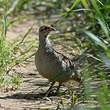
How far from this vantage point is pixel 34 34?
11.7 meters

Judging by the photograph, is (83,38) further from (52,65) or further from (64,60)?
(52,65)

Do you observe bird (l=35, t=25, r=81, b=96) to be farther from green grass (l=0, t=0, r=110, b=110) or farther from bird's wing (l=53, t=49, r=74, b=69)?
green grass (l=0, t=0, r=110, b=110)

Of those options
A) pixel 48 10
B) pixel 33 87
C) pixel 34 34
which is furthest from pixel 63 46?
pixel 48 10

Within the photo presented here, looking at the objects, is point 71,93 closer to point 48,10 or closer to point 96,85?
point 96,85

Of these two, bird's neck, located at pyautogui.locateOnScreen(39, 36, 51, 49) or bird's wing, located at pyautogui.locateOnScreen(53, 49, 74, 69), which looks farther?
bird's neck, located at pyautogui.locateOnScreen(39, 36, 51, 49)

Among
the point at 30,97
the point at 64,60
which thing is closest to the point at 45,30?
the point at 64,60

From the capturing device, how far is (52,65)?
737 cm

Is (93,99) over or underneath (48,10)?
underneath

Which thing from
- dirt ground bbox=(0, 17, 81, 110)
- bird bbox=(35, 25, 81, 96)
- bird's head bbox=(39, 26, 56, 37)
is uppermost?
bird's head bbox=(39, 26, 56, 37)

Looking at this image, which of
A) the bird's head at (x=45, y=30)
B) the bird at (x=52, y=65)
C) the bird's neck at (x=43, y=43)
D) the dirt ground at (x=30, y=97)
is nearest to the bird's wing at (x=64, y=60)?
the bird at (x=52, y=65)

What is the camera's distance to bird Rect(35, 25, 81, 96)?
7332 mm

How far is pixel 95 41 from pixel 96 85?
1245mm

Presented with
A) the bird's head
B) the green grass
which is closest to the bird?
the bird's head

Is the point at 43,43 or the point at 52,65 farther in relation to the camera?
the point at 43,43
